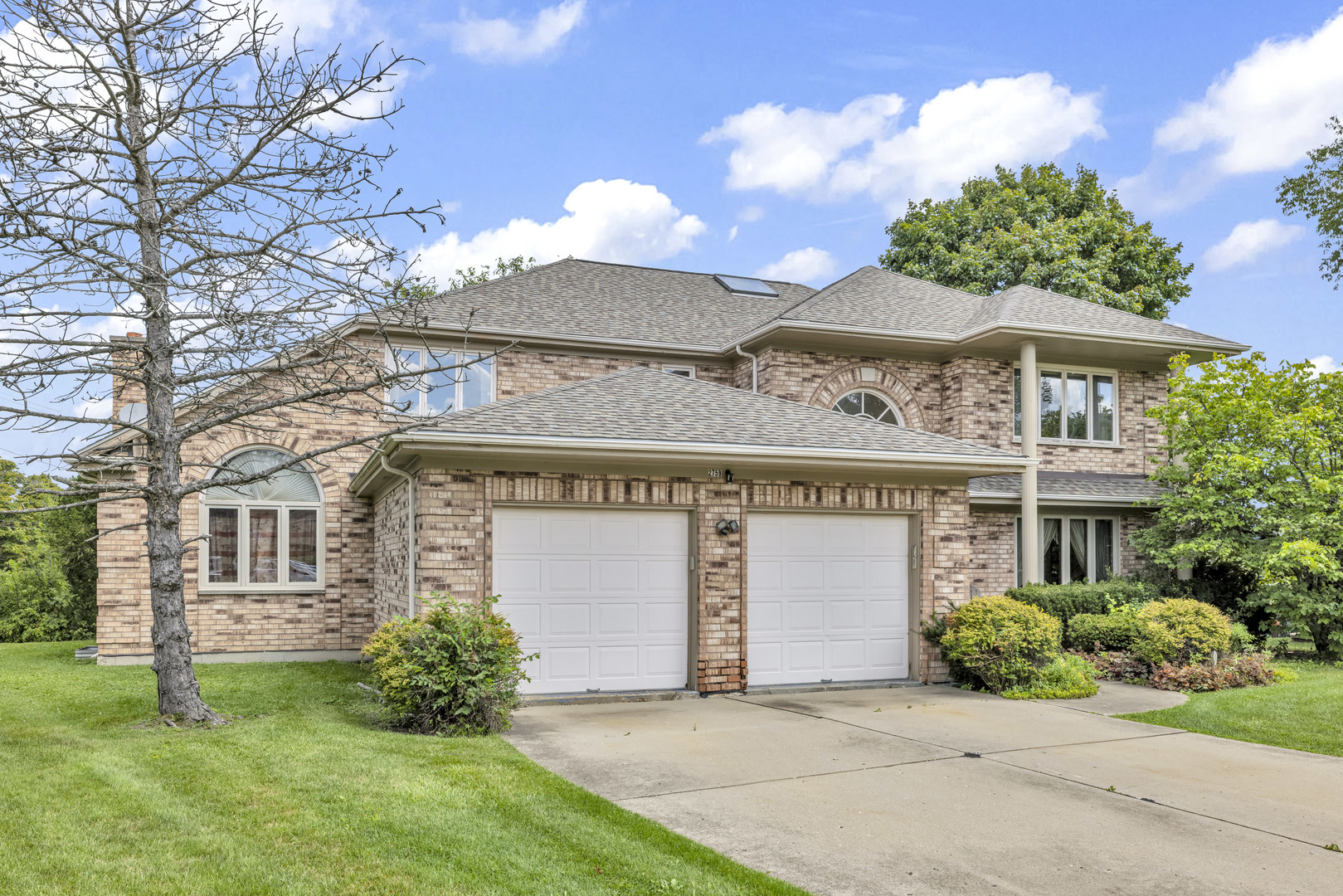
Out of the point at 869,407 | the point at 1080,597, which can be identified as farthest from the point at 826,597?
the point at 869,407

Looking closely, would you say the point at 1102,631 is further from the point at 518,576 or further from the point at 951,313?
the point at 518,576

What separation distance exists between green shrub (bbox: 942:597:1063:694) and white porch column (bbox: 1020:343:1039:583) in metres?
4.62

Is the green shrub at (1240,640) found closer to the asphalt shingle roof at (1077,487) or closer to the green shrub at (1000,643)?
the asphalt shingle roof at (1077,487)

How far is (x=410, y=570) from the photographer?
1036cm

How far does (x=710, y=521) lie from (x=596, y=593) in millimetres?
1601

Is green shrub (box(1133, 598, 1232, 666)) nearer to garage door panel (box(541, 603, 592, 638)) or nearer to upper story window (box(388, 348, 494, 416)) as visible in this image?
garage door panel (box(541, 603, 592, 638))

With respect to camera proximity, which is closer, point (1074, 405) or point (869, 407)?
point (869, 407)

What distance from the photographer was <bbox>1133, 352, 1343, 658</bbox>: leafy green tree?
15031 millimetres

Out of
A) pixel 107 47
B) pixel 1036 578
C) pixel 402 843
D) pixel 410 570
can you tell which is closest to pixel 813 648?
pixel 410 570

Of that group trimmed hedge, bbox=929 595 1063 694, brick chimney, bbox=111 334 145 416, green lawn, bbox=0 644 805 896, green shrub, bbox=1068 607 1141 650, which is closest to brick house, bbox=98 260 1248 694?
trimmed hedge, bbox=929 595 1063 694

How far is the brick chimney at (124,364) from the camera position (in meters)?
7.94

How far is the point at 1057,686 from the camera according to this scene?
446 inches

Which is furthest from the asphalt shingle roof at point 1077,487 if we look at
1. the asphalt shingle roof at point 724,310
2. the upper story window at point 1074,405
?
the asphalt shingle roof at point 724,310

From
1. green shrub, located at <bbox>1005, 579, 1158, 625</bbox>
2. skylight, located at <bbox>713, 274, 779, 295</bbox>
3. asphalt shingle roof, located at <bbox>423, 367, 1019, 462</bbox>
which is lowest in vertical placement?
green shrub, located at <bbox>1005, 579, 1158, 625</bbox>
